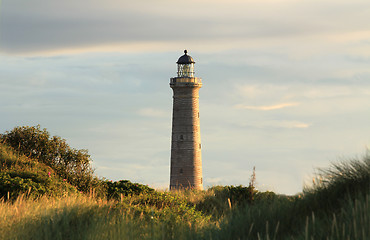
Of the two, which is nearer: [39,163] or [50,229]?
[50,229]

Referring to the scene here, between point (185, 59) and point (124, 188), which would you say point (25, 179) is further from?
point (185, 59)

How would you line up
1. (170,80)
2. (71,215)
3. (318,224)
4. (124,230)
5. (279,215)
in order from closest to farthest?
(318,224) < (279,215) < (124,230) < (71,215) < (170,80)

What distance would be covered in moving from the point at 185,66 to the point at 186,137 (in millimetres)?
7580

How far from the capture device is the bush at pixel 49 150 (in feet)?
88.3

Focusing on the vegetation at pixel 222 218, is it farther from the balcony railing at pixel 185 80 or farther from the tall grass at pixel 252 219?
the balcony railing at pixel 185 80

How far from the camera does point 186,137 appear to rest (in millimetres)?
42875

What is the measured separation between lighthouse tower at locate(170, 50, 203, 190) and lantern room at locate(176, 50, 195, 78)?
4.16 ft

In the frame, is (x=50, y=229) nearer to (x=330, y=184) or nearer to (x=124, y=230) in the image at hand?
(x=124, y=230)

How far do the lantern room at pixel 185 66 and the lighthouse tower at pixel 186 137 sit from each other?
127 cm

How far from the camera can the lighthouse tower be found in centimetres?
4288

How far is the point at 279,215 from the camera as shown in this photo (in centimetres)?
1054

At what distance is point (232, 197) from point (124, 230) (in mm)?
13507

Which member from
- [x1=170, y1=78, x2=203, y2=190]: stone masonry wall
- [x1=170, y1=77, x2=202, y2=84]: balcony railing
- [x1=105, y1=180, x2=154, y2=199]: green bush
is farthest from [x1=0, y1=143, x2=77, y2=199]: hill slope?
[x1=170, y1=77, x2=202, y2=84]: balcony railing

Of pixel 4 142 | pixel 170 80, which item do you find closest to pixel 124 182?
pixel 4 142
